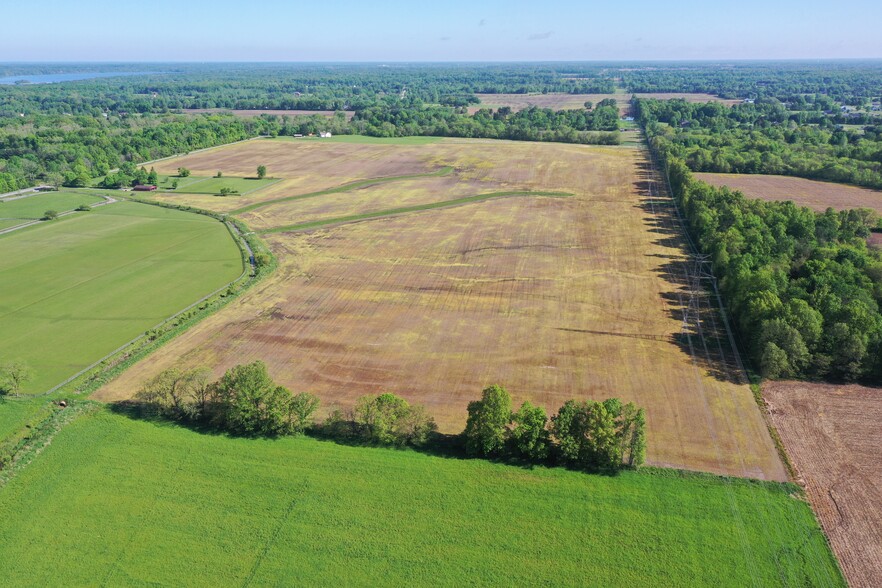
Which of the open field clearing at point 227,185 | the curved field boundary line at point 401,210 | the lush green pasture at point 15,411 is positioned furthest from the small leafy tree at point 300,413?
the open field clearing at point 227,185

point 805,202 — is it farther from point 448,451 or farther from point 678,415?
point 448,451

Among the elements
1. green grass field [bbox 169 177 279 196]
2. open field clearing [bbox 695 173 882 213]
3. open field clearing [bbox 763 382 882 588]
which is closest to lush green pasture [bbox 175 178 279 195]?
green grass field [bbox 169 177 279 196]

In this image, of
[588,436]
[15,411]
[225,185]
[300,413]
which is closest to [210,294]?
[15,411]

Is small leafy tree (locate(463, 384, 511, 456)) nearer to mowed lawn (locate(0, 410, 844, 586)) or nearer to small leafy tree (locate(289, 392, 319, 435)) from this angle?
mowed lawn (locate(0, 410, 844, 586))

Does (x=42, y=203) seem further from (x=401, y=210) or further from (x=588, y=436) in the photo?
(x=588, y=436)

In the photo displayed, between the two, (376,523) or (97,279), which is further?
(97,279)

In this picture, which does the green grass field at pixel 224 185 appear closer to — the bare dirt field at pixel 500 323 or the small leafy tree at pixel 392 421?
the bare dirt field at pixel 500 323
